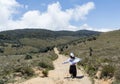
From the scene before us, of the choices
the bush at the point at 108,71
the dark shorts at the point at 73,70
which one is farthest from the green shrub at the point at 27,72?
the bush at the point at 108,71

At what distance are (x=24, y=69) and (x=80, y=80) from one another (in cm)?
708

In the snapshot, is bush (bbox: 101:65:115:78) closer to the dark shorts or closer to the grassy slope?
the grassy slope

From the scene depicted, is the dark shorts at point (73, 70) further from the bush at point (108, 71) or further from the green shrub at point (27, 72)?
the green shrub at point (27, 72)

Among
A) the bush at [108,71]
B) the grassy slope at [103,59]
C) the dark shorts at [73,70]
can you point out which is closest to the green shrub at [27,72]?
the grassy slope at [103,59]

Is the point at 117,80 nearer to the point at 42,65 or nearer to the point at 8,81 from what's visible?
the point at 8,81

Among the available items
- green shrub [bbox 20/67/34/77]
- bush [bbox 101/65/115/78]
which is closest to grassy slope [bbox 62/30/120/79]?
bush [bbox 101/65/115/78]

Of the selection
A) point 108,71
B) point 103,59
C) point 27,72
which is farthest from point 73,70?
point 103,59

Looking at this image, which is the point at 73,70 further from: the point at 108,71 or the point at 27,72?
the point at 27,72

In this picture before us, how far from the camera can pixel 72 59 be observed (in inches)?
972

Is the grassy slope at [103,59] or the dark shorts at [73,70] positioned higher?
the dark shorts at [73,70]

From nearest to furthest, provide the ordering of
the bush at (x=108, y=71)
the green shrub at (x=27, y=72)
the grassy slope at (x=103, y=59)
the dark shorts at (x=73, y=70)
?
the bush at (x=108, y=71)
the dark shorts at (x=73, y=70)
the grassy slope at (x=103, y=59)
the green shrub at (x=27, y=72)

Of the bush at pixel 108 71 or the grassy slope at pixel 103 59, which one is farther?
the grassy slope at pixel 103 59

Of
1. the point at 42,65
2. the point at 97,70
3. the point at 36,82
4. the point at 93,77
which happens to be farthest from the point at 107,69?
the point at 42,65

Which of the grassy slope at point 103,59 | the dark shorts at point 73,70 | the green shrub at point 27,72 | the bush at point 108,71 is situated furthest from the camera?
the green shrub at point 27,72
